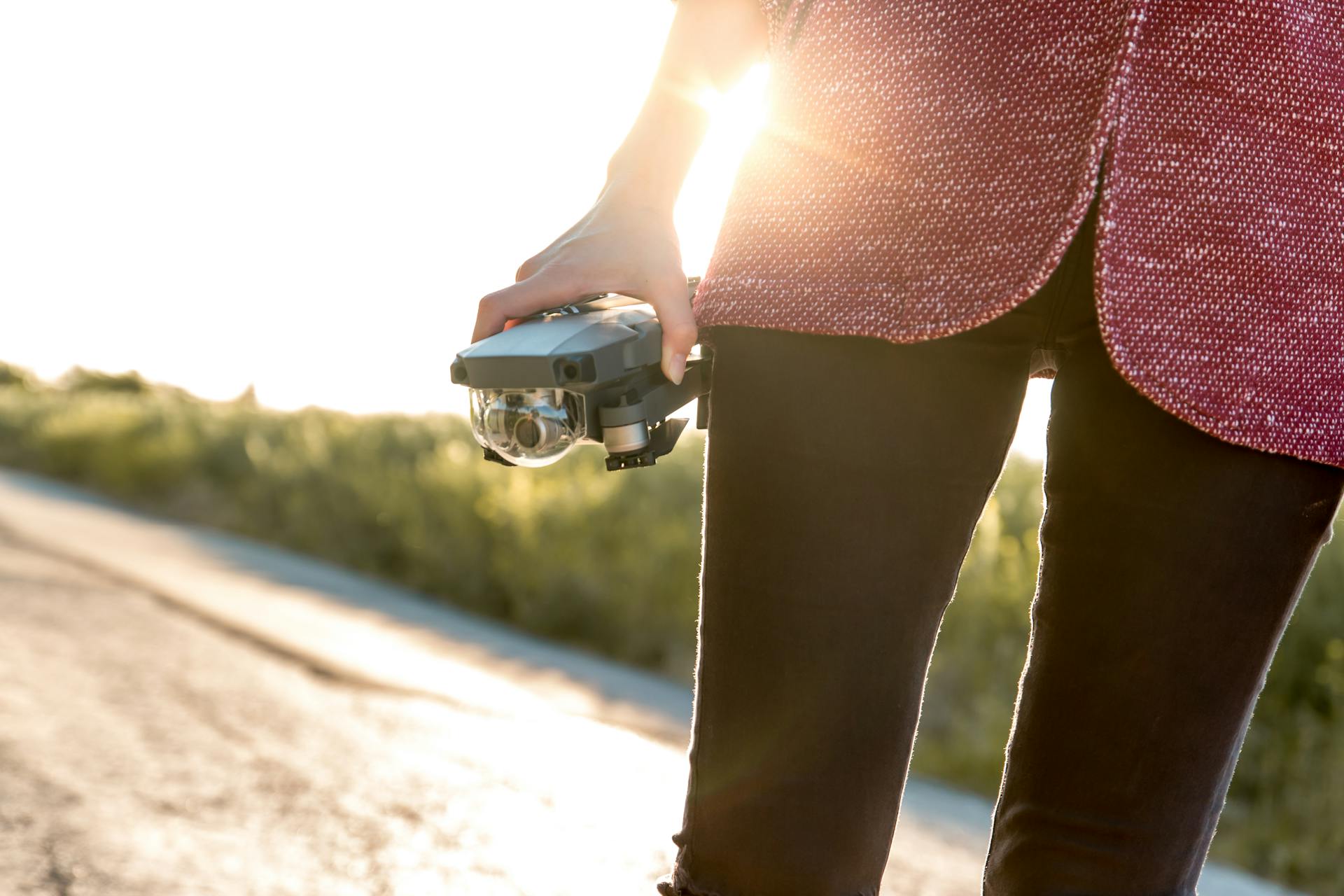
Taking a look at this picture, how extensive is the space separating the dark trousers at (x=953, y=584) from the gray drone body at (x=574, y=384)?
0.10 m

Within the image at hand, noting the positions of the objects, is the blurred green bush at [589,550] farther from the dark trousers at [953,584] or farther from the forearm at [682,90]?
the forearm at [682,90]

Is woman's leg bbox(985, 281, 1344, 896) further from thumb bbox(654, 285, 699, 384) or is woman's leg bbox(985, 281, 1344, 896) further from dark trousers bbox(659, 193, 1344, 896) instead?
thumb bbox(654, 285, 699, 384)

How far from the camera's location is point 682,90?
0.99 meters

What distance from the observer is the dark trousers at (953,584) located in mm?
799

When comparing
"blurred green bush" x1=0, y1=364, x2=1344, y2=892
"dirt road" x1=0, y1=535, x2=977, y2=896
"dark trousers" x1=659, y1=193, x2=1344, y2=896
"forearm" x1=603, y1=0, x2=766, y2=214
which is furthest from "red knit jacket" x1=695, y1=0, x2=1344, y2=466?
"blurred green bush" x1=0, y1=364, x2=1344, y2=892

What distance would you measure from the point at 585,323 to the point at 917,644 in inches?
14.0

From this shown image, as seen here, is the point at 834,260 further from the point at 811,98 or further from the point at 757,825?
the point at 757,825

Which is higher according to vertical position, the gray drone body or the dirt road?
the gray drone body

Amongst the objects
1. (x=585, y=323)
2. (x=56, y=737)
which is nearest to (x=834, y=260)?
(x=585, y=323)

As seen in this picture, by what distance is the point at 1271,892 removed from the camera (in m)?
2.99

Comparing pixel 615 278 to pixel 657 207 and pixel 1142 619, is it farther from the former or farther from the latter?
pixel 1142 619

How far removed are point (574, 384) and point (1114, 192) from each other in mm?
411

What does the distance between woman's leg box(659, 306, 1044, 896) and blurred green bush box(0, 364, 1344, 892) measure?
3.04 metres

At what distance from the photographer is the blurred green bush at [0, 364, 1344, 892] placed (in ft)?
11.7
